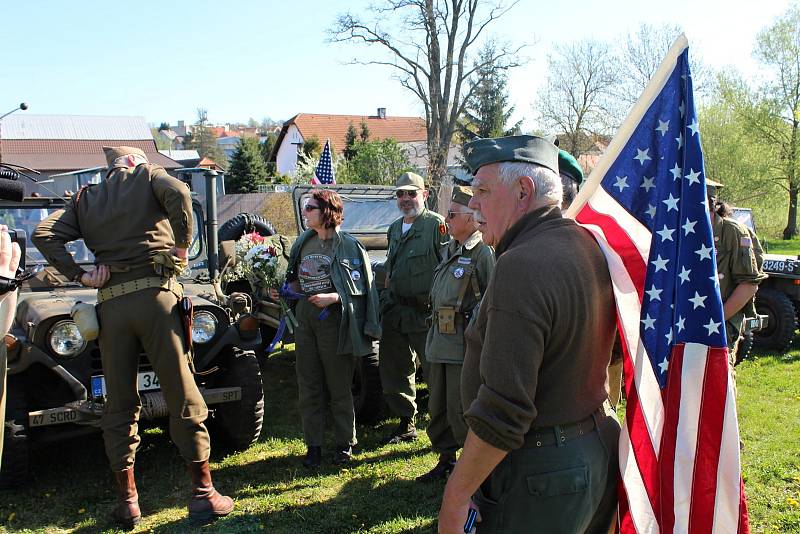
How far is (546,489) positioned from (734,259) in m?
3.25

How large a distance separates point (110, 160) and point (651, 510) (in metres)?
3.46

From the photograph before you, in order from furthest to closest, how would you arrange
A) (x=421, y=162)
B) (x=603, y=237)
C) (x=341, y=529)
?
(x=421, y=162) → (x=341, y=529) → (x=603, y=237)

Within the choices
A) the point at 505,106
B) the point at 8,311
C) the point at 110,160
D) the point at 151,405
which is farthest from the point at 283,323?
the point at 505,106

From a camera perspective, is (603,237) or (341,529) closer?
(603,237)

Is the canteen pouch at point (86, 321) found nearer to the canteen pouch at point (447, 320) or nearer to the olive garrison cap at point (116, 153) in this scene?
the olive garrison cap at point (116, 153)

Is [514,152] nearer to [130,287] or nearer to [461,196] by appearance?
[461,196]

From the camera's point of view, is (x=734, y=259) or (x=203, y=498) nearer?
(x=203, y=498)

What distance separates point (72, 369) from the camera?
14.8 feet

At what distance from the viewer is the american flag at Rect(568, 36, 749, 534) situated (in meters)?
2.04

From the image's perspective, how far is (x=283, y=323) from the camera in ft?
19.3

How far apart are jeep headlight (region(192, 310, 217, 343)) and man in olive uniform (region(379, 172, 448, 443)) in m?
1.25

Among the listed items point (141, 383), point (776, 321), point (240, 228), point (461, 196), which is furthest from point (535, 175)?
point (776, 321)

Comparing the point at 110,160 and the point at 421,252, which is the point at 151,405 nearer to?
the point at 110,160

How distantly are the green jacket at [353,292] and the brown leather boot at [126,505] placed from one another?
5.15ft
